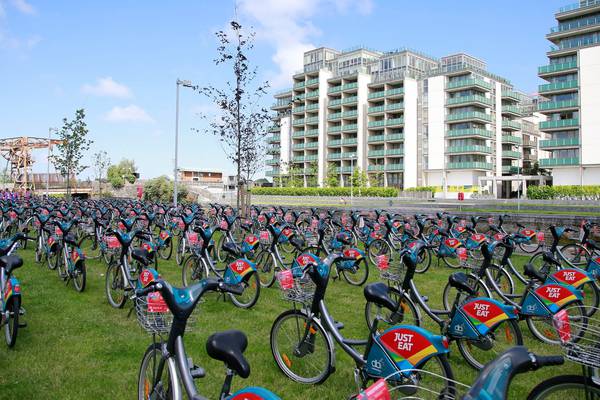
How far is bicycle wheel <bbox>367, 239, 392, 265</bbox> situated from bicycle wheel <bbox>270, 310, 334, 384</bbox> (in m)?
5.50

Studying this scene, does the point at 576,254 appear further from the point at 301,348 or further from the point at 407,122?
the point at 407,122

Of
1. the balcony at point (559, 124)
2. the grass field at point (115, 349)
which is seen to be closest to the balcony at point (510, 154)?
the balcony at point (559, 124)

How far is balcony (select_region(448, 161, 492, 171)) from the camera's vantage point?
2116 inches

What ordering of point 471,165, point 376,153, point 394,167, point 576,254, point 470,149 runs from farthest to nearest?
1. point 376,153
2. point 394,167
3. point 470,149
4. point 471,165
5. point 576,254

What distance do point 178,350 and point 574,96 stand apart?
179 feet

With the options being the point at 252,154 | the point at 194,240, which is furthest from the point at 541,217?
the point at 194,240

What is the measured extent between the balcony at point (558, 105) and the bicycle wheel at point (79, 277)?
51404 millimetres

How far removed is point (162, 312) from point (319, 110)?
6580 centimetres

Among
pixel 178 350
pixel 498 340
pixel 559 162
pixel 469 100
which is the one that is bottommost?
pixel 498 340

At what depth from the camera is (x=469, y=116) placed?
178ft

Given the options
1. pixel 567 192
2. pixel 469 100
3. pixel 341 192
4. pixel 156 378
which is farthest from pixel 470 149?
pixel 156 378

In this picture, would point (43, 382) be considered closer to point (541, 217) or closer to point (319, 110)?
point (541, 217)

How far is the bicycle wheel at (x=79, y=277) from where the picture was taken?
24.4 ft

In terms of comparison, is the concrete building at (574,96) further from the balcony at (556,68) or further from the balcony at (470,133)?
the balcony at (470,133)
